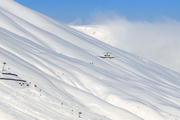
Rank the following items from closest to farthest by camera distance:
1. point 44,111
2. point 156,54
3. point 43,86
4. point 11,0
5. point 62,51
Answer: point 44,111 → point 43,86 → point 62,51 → point 11,0 → point 156,54

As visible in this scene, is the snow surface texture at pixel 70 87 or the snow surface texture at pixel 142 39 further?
the snow surface texture at pixel 142 39

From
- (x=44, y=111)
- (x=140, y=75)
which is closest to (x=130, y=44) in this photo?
(x=140, y=75)

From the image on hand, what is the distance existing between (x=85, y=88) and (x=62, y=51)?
11524mm

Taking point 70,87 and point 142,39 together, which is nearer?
point 70,87

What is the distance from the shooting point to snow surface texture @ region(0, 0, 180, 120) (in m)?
14.6

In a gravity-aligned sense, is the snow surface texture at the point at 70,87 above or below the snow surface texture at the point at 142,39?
below

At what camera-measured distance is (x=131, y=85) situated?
26625mm

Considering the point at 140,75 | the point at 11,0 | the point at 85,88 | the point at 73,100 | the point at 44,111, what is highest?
the point at 11,0

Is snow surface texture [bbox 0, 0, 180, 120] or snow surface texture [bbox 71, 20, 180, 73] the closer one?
snow surface texture [bbox 0, 0, 180, 120]

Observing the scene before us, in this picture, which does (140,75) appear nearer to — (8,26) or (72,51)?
(72,51)

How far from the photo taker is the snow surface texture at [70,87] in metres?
14.6

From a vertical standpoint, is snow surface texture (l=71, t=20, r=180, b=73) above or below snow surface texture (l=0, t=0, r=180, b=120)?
above

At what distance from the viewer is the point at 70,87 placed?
19.8 m

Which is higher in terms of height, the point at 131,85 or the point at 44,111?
the point at 131,85
